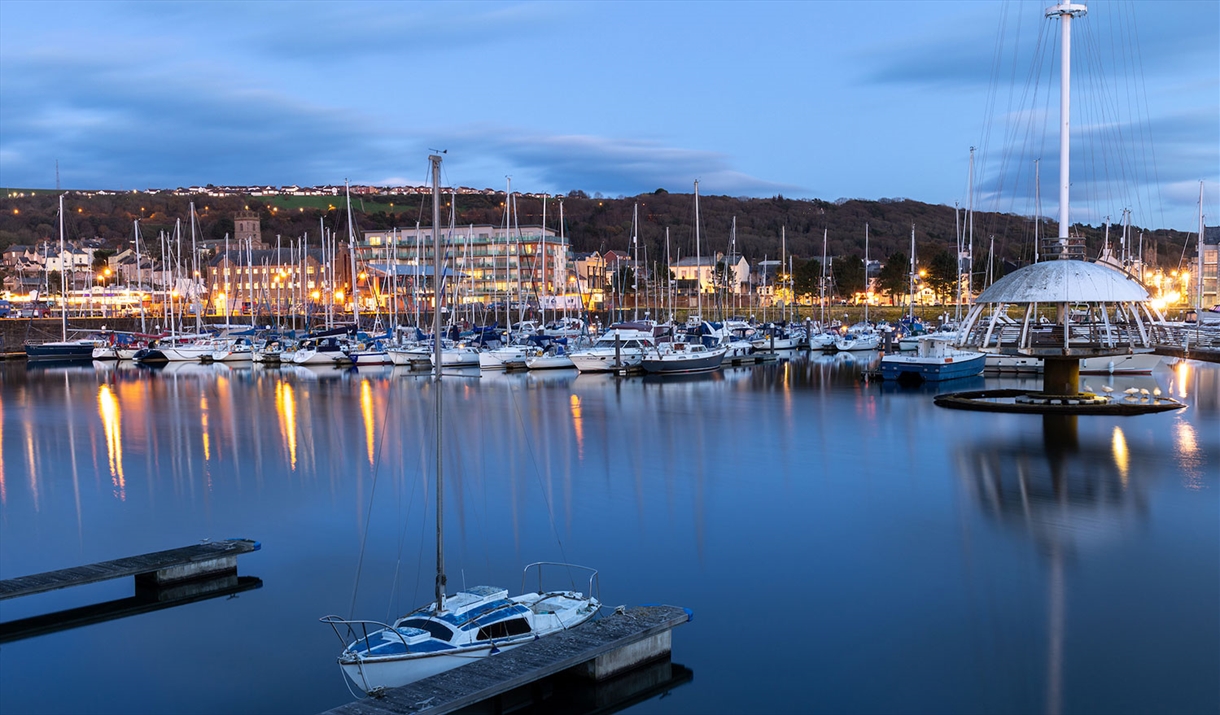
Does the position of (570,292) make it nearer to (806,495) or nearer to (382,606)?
(806,495)

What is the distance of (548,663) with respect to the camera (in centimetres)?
1227

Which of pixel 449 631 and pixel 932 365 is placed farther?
pixel 932 365

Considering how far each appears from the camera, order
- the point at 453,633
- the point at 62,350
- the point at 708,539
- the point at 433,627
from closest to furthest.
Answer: the point at 453,633, the point at 433,627, the point at 708,539, the point at 62,350

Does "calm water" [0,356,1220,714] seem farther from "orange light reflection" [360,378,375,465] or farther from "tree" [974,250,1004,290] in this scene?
"tree" [974,250,1004,290]

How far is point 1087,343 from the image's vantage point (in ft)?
120

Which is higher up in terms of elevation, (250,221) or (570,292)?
(250,221)

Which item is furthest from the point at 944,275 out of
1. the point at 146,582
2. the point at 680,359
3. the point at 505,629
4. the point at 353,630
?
the point at 505,629

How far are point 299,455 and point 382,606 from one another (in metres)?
17.0

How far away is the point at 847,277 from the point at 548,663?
114882mm

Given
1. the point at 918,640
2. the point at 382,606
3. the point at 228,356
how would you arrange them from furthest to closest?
the point at 228,356, the point at 382,606, the point at 918,640


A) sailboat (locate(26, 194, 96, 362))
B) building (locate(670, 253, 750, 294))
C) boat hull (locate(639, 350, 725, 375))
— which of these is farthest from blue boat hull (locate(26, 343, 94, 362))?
building (locate(670, 253, 750, 294))

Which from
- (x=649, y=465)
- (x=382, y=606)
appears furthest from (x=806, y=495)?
(x=382, y=606)

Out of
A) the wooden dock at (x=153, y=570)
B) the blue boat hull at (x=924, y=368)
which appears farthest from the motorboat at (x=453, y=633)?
the blue boat hull at (x=924, y=368)

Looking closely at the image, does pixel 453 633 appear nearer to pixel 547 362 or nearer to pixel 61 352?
pixel 547 362
